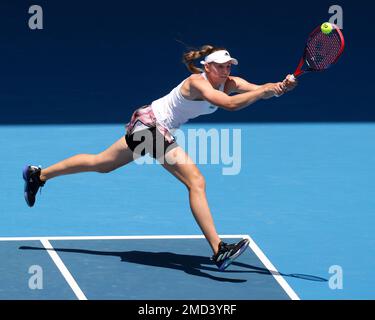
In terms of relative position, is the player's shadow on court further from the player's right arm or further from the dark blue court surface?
the player's right arm

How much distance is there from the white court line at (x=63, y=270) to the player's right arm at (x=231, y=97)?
1956 mm

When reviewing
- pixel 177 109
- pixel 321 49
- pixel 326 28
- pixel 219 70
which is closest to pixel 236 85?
pixel 219 70

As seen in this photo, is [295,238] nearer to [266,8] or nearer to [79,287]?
[79,287]

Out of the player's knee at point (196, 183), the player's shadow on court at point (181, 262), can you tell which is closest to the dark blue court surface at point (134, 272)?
the player's shadow on court at point (181, 262)

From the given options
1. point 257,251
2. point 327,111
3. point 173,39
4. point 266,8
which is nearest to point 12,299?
point 257,251

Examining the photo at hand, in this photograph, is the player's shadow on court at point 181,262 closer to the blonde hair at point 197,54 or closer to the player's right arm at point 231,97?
the player's right arm at point 231,97

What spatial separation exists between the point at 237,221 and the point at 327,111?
3947 millimetres

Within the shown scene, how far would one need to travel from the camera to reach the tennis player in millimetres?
12820

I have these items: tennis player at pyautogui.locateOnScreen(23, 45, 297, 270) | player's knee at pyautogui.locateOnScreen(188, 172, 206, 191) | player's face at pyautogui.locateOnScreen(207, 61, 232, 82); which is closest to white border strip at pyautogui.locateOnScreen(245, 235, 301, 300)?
tennis player at pyautogui.locateOnScreen(23, 45, 297, 270)

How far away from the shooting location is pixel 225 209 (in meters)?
15.0

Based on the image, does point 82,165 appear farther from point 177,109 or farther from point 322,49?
point 322,49

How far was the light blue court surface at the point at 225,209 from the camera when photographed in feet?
43.1

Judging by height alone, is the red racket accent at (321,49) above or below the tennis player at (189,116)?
above

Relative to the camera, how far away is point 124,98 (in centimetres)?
1841
